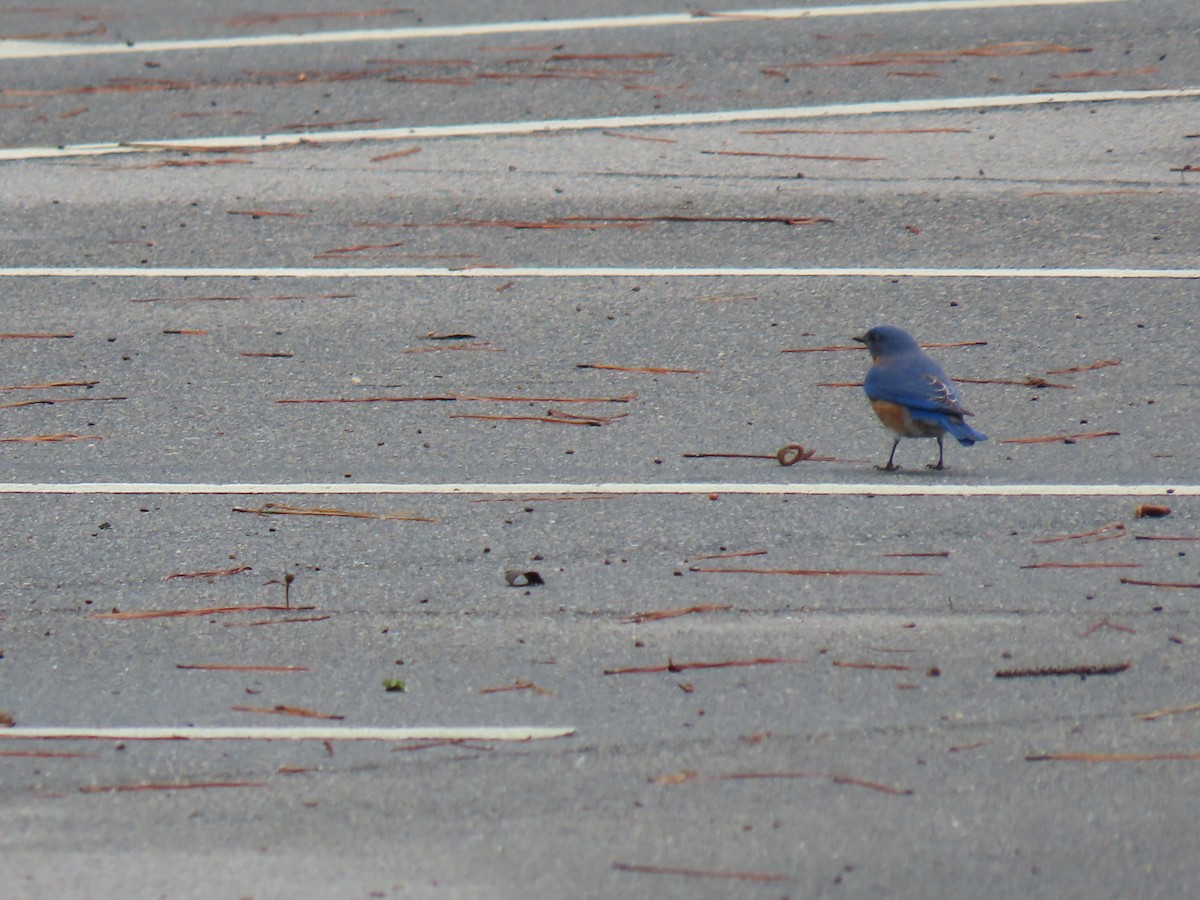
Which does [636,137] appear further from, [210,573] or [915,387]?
[210,573]

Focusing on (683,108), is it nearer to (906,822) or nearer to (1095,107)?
(1095,107)

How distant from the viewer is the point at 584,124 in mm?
11430

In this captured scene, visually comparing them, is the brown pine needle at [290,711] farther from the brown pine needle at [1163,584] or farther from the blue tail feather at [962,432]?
the blue tail feather at [962,432]

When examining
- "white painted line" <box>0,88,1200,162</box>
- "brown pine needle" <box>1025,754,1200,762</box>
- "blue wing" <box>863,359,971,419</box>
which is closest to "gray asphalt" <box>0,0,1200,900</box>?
"brown pine needle" <box>1025,754,1200,762</box>

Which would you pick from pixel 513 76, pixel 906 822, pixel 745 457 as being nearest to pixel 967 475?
pixel 745 457

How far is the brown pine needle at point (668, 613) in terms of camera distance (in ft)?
19.6

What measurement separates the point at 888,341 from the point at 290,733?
3.38 m

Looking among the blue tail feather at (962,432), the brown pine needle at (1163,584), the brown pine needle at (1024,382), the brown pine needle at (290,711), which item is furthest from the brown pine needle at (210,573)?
the brown pine needle at (1024,382)

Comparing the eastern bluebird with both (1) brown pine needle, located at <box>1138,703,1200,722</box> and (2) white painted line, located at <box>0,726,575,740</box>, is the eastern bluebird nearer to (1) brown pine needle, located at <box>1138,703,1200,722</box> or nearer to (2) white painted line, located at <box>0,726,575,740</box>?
(1) brown pine needle, located at <box>1138,703,1200,722</box>

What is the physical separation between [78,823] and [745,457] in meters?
3.44

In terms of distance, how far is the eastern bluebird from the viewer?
7.02 meters

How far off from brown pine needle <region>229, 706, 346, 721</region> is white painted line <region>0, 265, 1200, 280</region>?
14.6ft

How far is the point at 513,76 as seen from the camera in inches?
478

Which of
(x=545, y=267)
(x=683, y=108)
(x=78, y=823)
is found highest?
(x=683, y=108)
